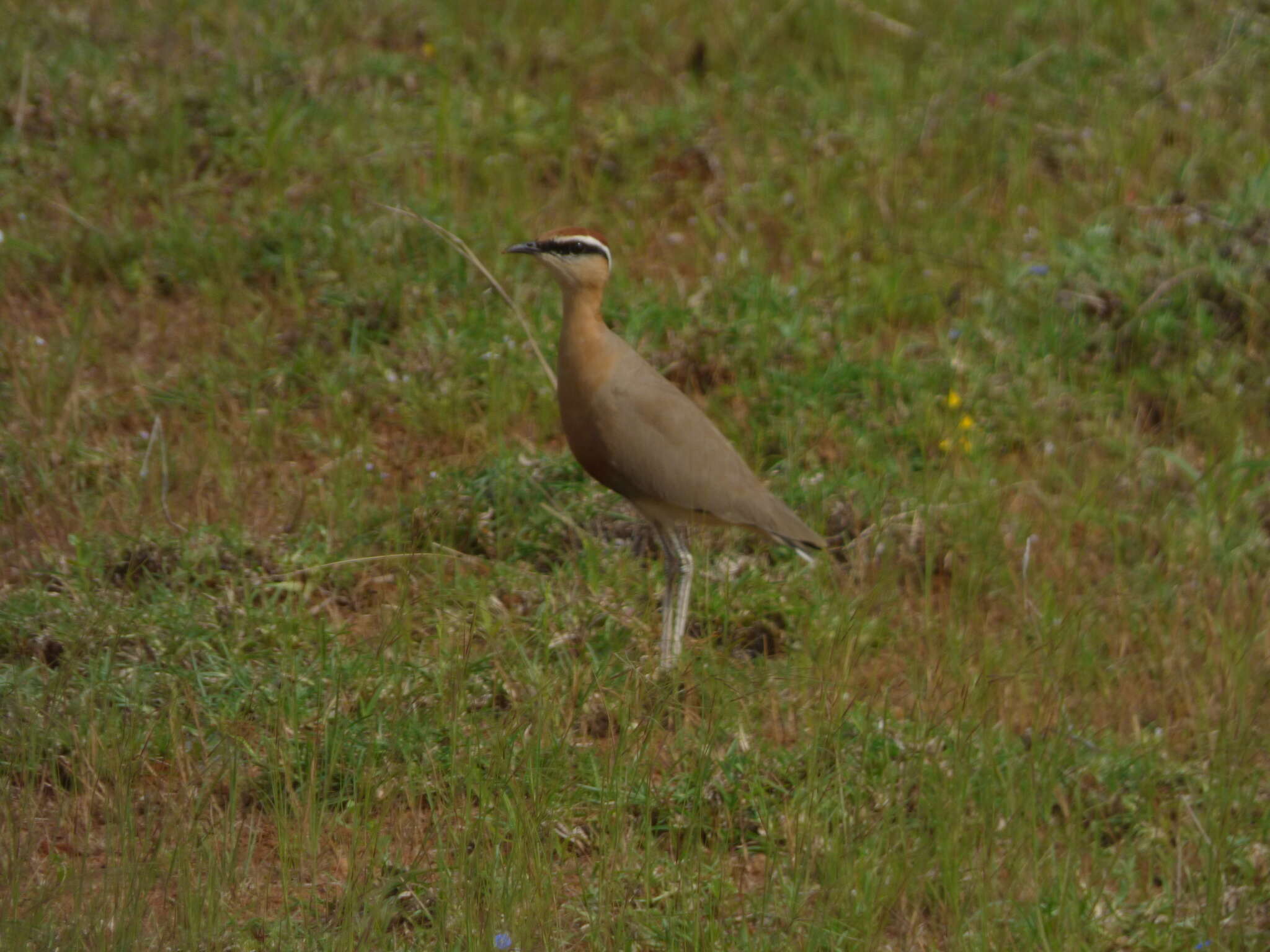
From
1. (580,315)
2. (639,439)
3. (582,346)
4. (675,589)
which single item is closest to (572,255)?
(580,315)

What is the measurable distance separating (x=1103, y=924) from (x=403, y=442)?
3261 millimetres

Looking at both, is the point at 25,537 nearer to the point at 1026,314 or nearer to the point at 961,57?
the point at 1026,314

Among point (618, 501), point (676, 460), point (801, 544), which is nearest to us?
point (676, 460)

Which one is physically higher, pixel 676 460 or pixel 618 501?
pixel 676 460

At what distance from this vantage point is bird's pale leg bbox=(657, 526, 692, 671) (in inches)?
193

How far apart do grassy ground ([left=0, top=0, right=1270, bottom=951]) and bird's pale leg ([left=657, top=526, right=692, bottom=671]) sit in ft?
0.31

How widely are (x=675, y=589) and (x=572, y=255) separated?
46.5 inches

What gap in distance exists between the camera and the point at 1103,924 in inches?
167

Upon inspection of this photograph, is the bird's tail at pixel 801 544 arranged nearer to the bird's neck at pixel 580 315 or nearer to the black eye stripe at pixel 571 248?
the bird's neck at pixel 580 315

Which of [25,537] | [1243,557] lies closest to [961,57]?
[1243,557]

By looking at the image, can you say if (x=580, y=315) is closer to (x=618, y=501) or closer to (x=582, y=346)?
(x=582, y=346)

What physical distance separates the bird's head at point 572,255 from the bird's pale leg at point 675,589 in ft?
2.88

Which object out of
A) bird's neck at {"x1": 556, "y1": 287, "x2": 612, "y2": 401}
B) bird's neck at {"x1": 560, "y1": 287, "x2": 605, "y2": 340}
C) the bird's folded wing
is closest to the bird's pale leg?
the bird's folded wing

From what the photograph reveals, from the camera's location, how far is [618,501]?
6051 mm
